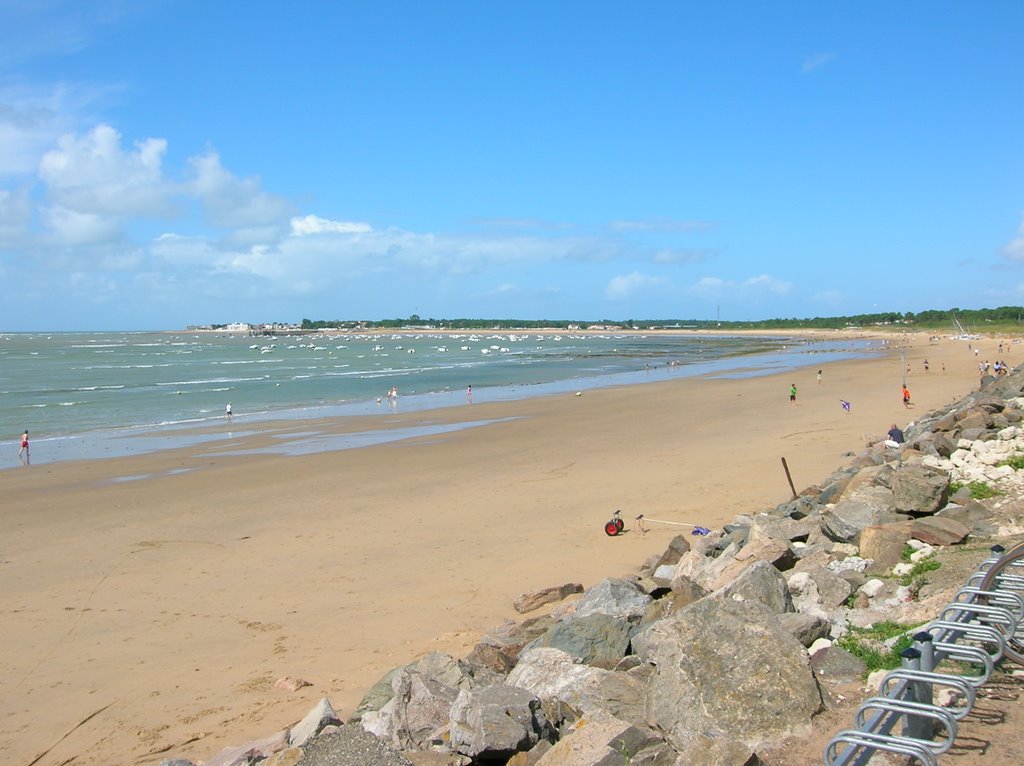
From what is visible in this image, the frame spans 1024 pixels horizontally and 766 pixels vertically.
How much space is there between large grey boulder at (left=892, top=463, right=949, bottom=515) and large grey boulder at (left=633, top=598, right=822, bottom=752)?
200 inches

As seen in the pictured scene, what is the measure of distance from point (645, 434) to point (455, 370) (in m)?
42.8

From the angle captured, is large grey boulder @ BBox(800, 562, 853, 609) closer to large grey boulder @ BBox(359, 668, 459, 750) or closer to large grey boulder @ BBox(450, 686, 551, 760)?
large grey boulder @ BBox(450, 686, 551, 760)

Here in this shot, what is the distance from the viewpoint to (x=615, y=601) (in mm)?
8570

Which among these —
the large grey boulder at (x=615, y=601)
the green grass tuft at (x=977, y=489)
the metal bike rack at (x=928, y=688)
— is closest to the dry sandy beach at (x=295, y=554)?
the large grey boulder at (x=615, y=601)

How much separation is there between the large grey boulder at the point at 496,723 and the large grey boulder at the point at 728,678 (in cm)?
79

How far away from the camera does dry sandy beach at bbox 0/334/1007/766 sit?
8.52m

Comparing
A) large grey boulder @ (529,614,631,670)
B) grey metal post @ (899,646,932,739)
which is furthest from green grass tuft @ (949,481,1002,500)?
grey metal post @ (899,646,932,739)

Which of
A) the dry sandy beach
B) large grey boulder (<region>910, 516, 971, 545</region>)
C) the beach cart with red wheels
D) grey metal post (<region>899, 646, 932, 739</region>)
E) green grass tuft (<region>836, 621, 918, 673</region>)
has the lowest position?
the dry sandy beach

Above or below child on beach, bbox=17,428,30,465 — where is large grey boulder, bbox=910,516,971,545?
above

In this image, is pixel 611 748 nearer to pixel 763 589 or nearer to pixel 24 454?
pixel 763 589

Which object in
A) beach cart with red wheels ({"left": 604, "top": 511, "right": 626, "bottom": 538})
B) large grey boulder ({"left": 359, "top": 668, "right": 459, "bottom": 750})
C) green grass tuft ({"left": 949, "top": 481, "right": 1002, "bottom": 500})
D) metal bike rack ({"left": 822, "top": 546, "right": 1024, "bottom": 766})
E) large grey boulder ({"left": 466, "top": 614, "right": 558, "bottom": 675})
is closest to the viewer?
metal bike rack ({"left": 822, "top": 546, "right": 1024, "bottom": 766})

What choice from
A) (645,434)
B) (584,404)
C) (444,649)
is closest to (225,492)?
(444,649)

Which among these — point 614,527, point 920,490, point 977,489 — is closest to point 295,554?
point 614,527

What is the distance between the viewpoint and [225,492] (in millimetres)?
19500
